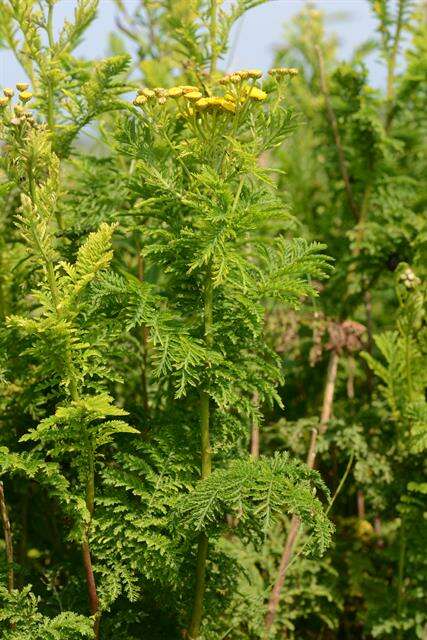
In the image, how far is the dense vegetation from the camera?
5.39ft

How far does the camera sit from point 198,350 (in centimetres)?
167

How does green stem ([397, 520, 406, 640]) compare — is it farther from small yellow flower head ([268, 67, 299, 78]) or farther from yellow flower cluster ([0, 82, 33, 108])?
yellow flower cluster ([0, 82, 33, 108])

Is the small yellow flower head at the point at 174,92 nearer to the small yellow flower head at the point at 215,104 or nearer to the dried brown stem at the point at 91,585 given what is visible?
the small yellow flower head at the point at 215,104

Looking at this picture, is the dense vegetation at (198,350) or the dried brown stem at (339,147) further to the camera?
the dried brown stem at (339,147)

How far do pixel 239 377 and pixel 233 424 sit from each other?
0.17 meters

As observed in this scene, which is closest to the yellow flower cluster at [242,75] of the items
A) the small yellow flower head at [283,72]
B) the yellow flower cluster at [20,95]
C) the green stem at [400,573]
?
the small yellow flower head at [283,72]

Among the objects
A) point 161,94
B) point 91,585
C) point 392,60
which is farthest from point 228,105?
point 392,60

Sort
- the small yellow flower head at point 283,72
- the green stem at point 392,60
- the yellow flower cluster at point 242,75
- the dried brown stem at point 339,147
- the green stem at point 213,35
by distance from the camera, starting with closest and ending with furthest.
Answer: the yellow flower cluster at point 242,75 → the small yellow flower head at point 283,72 → the green stem at point 213,35 → the dried brown stem at point 339,147 → the green stem at point 392,60

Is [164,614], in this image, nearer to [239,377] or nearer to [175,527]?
[175,527]

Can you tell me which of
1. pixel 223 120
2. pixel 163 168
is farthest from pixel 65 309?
pixel 223 120

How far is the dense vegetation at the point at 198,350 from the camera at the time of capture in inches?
64.7

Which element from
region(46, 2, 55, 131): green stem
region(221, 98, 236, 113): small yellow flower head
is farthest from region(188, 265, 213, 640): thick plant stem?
region(46, 2, 55, 131): green stem

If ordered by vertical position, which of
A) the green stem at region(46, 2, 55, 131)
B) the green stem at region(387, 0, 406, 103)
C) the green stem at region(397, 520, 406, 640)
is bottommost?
the green stem at region(397, 520, 406, 640)

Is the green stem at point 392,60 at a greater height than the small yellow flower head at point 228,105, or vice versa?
the green stem at point 392,60
